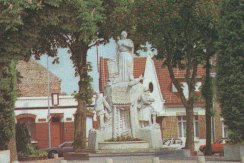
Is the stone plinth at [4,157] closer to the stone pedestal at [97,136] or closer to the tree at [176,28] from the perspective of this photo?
the stone pedestal at [97,136]

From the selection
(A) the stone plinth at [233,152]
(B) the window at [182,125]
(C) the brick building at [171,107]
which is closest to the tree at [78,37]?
(A) the stone plinth at [233,152]

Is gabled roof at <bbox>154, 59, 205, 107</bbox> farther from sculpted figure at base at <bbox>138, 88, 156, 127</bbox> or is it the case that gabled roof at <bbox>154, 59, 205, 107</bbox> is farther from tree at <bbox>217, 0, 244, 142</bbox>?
tree at <bbox>217, 0, 244, 142</bbox>

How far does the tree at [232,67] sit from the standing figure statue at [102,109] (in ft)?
18.0

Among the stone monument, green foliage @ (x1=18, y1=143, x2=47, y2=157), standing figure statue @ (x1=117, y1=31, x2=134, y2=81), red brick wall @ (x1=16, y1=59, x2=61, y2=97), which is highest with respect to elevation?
red brick wall @ (x1=16, y1=59, x2=61, y2=97)

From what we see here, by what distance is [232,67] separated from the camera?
26.7 metres

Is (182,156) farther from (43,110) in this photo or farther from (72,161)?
(43,110)

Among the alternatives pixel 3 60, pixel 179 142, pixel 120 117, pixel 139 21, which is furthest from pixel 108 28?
pixel 179 142

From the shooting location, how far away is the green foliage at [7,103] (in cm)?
3089

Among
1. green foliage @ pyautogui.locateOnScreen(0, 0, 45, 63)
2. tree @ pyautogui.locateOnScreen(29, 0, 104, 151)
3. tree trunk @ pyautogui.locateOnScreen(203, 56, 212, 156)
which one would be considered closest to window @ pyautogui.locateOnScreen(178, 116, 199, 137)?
tree trunk @ pyautogui.locateOnScreen(203, 56, 212, 156)

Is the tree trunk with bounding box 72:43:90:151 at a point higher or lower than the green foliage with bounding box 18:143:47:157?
higher

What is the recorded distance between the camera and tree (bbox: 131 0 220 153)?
33656 millimetres

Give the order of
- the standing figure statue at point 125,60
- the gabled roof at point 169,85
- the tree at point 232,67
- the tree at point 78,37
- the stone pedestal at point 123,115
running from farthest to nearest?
the gabled roof at point 169,85
the tree at point 78,37
the standing figure statue at point 125,60
the stone pedestal at point 123,115
the tree at point 232,67

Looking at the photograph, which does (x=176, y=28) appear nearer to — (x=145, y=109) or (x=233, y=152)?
(x=145, y=109)

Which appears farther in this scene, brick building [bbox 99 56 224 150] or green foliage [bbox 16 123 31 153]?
brick building [bbox 99 56 224 150]
